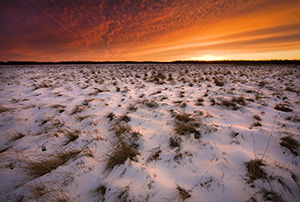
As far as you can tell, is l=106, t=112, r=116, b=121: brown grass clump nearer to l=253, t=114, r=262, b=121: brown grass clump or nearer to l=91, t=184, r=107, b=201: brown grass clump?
l=91, t=184, r=107, b=201: brown grass clump

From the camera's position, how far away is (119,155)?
1697mm

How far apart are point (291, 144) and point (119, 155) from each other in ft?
8.71

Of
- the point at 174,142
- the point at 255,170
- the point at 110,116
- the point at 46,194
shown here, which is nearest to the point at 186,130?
the point at 174,142

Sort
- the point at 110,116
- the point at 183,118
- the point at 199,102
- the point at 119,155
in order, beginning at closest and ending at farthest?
the point at 119,155 < the point at 183,118 < the point at 110,116 < the point at 199,102

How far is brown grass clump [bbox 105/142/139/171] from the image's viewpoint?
1.62m

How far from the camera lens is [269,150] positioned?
1.80 m

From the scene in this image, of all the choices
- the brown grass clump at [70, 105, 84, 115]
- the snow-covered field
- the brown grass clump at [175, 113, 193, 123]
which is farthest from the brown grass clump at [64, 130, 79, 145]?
the brown grass clump at [175, 113, 193, 123]

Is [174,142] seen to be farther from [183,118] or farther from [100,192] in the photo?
[100,192]

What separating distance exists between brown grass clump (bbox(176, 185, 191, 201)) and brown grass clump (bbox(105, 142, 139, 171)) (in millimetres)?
700

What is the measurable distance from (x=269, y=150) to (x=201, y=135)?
95 cm

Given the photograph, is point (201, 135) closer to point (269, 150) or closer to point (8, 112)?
point (269, 150)

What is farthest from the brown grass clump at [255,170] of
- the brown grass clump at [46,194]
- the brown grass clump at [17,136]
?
the brown grass clump at [17,136]

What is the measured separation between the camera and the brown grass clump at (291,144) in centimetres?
176

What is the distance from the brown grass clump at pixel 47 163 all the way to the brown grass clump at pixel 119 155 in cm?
55
